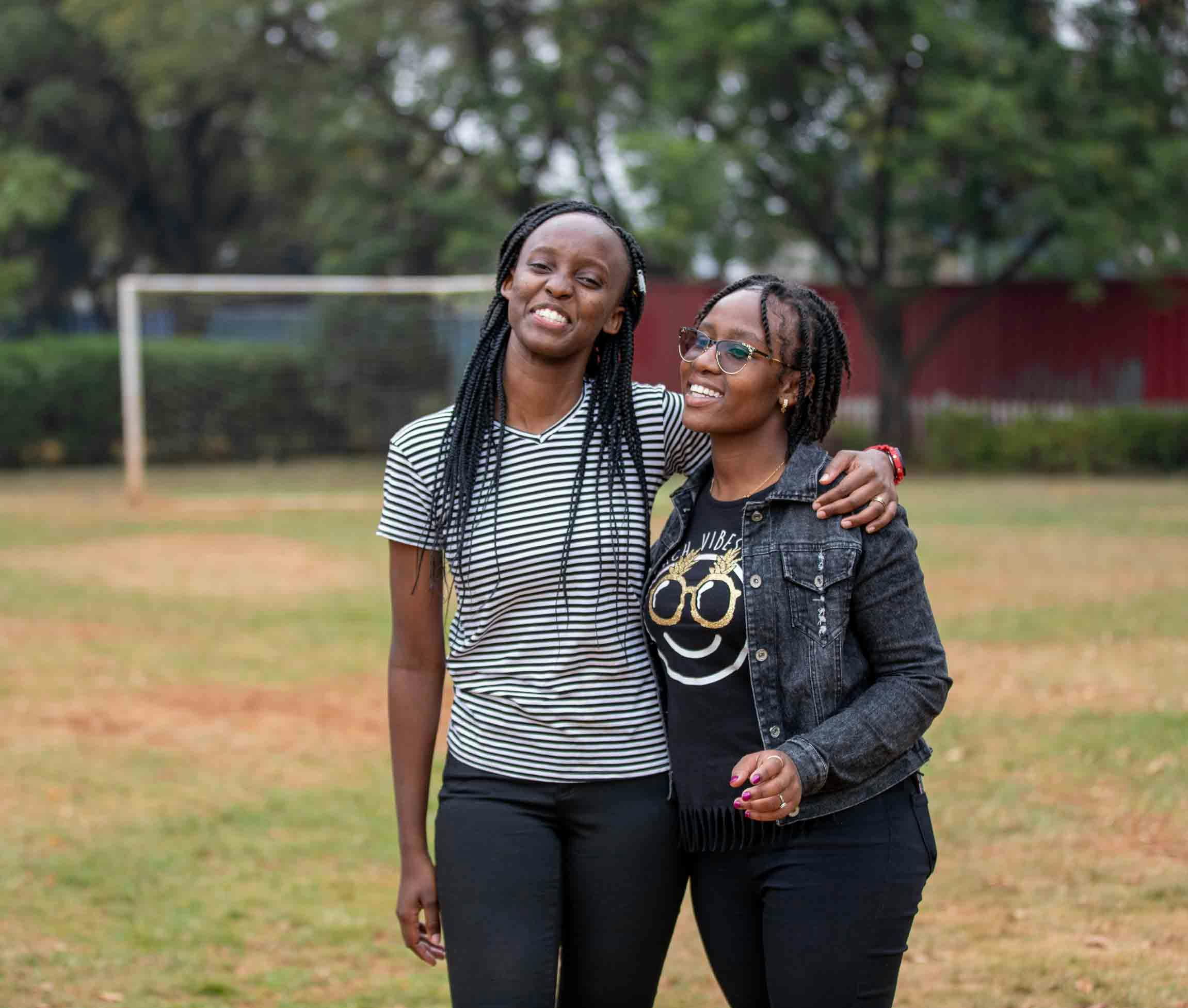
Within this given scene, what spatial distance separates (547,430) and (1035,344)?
2218 centimetres

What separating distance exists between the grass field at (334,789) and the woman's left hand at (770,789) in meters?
2.25

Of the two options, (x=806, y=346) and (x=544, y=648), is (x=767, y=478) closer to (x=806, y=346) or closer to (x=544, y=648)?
(x=806, y=346)

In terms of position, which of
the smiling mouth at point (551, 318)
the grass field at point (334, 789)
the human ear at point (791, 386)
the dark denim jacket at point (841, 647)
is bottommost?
the grass field at point (334, 789)

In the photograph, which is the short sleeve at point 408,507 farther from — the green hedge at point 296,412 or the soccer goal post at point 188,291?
the green hedge at point 296,412

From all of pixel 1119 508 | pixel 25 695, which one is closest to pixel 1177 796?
pixel 25 695

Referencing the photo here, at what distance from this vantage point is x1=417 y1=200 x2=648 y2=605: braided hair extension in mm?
2773

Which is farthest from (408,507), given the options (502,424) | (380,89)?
(380,89)

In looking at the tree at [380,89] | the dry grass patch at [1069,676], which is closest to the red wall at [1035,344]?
the tree at [380,89]

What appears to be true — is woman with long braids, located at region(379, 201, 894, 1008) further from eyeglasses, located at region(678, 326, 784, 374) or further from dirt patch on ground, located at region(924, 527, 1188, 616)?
dirt patch on ground, located at region(924, 527, 1188, 616)

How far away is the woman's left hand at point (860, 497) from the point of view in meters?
2.55

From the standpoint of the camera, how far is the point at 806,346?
2729 mm

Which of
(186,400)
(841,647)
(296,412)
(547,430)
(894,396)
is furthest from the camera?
(894,396)

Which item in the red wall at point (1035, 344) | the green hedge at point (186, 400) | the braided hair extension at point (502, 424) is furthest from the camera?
the red wall at point (1035, 344)

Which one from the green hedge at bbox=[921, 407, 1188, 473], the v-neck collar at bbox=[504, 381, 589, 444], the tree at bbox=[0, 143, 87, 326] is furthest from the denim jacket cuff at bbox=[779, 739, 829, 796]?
the tree at bbox=[0, 143, 87, 326]
